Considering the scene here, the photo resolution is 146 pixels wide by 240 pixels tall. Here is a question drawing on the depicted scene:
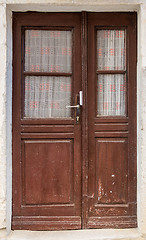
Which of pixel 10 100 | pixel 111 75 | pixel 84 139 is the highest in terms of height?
pixel 111 75

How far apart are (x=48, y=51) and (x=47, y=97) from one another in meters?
0.57

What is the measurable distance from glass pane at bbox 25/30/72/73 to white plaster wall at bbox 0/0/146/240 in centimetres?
25

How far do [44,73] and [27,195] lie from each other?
4.99 ft

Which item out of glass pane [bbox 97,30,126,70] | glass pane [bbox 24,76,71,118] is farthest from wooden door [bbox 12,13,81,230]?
glass pane [bbox 97,30,126,70]

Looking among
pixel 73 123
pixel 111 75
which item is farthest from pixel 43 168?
pixel 111 75

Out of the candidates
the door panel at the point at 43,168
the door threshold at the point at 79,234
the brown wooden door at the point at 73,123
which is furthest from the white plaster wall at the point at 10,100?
the door panel at the point at 43,168

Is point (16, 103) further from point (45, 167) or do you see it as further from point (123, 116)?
point (123, 116)

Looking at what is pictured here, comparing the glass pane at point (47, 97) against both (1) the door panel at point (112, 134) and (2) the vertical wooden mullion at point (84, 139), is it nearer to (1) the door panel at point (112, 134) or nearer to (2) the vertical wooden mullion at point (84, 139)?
(2) the vertical wooden mullion at point (84, 139)

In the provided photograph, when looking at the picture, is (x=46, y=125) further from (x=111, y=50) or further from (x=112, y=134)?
(x=111, y=50)

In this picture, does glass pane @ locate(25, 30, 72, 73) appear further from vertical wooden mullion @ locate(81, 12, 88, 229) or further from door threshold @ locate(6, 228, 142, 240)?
door threshold @ locate(6, 228, 142, 240)

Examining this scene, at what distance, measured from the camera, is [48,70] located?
12.1ft

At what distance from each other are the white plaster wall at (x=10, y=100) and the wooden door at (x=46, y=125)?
11 centimetres

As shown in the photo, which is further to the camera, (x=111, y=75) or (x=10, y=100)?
(x=111, y=75)

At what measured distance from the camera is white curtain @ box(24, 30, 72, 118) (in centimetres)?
367
